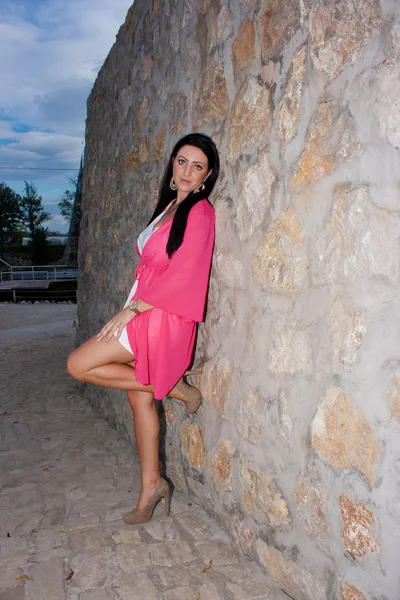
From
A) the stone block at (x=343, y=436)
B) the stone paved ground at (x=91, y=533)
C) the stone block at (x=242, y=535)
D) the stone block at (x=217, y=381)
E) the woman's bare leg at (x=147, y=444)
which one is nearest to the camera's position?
the stone block at (x=343, y=436)

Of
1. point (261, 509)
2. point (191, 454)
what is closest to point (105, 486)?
point (191, 454)

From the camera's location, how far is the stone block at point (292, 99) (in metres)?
1.62

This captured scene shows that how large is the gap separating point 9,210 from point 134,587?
130 feet

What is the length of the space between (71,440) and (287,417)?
2.11 meters

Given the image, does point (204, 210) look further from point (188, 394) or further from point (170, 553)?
point (170, 553)

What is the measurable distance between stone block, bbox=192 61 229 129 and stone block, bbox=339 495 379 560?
1535 millimetres

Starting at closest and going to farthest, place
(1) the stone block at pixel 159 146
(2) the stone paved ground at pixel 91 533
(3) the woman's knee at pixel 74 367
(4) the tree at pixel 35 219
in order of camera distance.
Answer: (2) the stone paved ground at pixel 91 533, (3) the woman's knee at pixel 74 367, (1) the stone block at pixel 159 146, (4) the tree at pixel 35 219

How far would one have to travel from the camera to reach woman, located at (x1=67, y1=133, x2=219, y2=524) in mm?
2123

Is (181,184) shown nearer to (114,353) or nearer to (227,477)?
(114,353)

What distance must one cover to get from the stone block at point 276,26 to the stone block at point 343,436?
1111 millimetres

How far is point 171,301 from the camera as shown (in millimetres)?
2119

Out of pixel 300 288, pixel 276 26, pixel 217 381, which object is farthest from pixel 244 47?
pixel 217 381

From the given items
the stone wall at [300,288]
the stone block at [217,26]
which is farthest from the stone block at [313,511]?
the stone block at [217,26]

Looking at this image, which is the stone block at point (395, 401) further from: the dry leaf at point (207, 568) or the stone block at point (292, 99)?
the dry leaf at point (207, 568)
